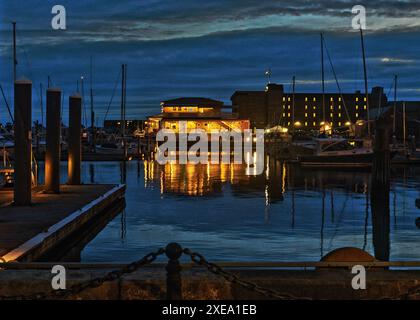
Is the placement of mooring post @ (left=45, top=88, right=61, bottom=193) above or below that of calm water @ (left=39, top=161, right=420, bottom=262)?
above

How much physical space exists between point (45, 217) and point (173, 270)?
10708 mm

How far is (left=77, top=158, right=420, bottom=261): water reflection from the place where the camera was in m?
16.6

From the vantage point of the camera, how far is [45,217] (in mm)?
16766

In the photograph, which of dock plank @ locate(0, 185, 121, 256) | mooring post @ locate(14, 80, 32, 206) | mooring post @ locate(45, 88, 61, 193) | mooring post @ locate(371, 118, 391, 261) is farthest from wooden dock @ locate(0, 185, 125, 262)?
mooring post @ locate(371, 118, 391, 261)

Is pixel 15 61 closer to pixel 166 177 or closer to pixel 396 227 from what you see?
pixel 166 177

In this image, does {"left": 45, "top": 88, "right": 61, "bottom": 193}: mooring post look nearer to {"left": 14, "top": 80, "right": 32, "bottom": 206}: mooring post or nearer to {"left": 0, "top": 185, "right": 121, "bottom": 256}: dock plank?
{"left": 0, "top": 185, "right": 121, "bottom": 256}: dock plank

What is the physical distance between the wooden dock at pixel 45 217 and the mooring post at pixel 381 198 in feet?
26.5

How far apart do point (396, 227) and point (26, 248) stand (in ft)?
41.2

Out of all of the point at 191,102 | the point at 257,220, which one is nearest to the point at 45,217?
the point at 257,220

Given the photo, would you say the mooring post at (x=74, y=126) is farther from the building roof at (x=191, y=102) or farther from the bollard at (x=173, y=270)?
the building roof at (x=191, y=102)

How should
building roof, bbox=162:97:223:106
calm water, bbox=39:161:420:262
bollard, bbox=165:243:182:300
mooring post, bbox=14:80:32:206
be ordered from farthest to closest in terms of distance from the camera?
building roof, bbox=162:97:223:106, mooring post, bbox=14:80:32:206, calm water, bbox=39:161:420:262, bollard, bbox=165:243:182:300

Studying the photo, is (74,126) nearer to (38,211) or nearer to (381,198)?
(38,211)

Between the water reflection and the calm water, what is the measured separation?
26 millimetres

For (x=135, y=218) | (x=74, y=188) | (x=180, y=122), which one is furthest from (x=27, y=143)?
(x=180, y=122)
